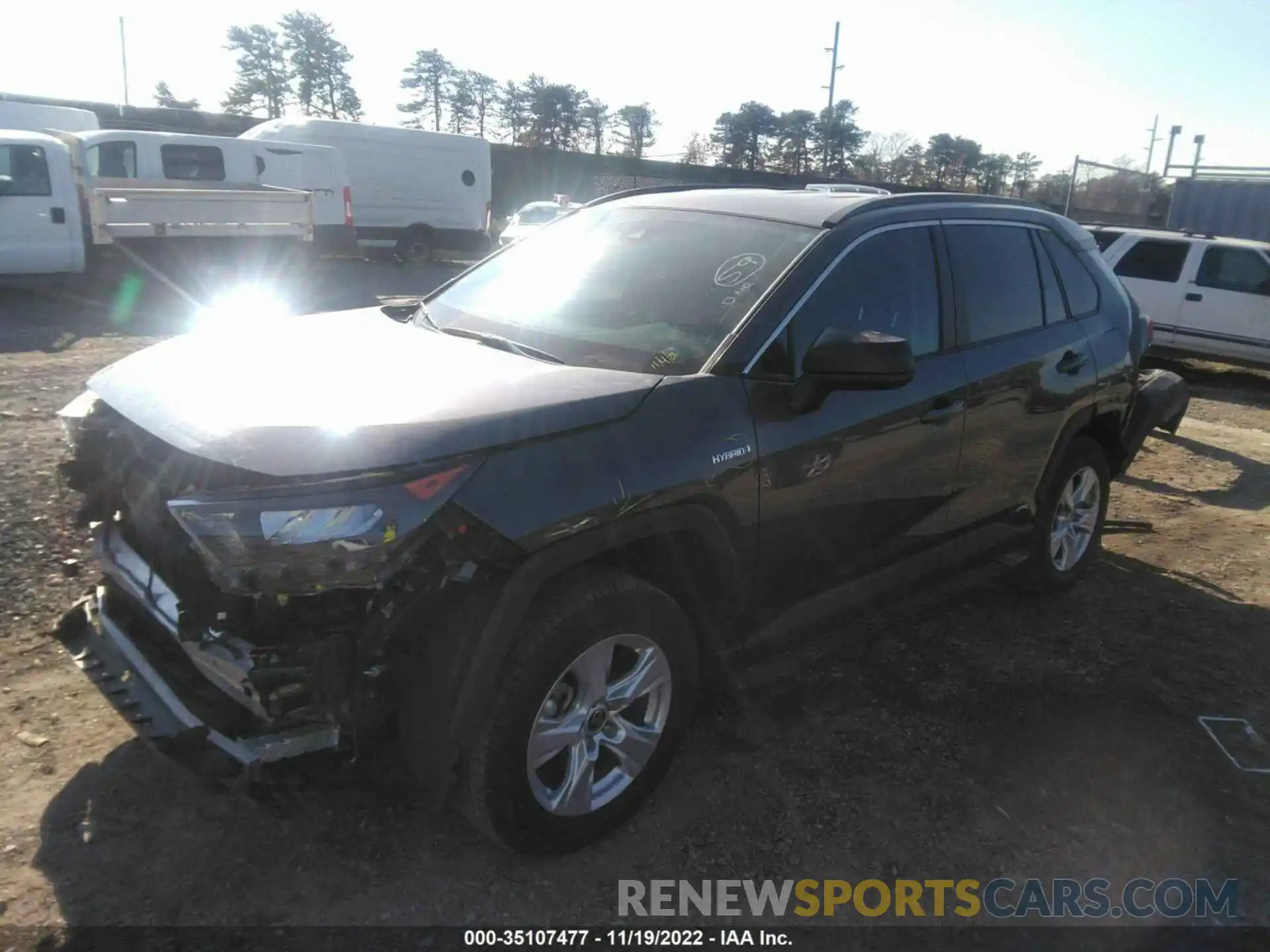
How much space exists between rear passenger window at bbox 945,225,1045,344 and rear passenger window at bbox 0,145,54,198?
12.7 meters

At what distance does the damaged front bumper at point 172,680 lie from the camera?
2180mm

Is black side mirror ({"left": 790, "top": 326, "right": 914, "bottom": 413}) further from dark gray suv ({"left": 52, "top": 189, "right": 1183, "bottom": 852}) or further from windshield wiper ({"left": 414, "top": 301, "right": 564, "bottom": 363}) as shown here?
windshield wiper ({"left": 414, "top": 301, "right": 564, "bottom": 363})

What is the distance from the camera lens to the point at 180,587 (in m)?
2.50

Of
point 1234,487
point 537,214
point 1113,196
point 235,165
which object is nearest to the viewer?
point 1234,487

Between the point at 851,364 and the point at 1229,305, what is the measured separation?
1220 cm

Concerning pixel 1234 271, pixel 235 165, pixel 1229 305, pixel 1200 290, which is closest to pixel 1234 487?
pixel 1229 305

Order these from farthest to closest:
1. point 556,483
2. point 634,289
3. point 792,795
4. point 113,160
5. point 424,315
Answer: point 113,160, point 424,315, point 634,289, point 792,795, point 556,483

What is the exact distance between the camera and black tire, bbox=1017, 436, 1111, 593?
4465 millimetres

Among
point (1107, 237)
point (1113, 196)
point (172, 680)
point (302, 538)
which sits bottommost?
point (172, 680)

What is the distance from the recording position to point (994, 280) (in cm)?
397

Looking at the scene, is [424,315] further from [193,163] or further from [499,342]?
[193,163]

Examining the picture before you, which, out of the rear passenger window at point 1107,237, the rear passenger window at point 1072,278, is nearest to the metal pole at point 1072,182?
the rear passenger window at point 1107,237

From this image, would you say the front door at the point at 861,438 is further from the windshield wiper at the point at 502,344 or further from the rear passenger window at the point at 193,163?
the rear passenger window at the point at 193,163

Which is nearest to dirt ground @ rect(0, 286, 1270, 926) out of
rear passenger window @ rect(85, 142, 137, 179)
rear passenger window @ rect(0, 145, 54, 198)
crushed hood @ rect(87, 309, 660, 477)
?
crushed hood @ rect(87, 309, 660, 477)
